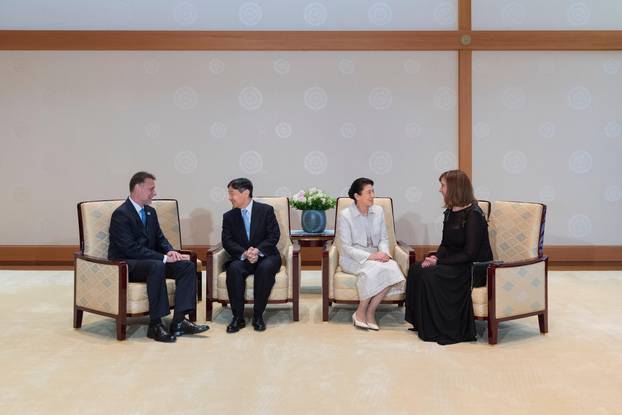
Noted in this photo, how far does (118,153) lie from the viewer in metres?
7.02

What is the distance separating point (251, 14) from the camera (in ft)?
22.9

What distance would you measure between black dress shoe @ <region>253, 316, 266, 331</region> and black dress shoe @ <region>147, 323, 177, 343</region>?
627mm

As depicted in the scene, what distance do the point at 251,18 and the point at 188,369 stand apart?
4.71 m

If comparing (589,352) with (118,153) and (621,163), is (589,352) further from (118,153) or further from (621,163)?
(118,153)

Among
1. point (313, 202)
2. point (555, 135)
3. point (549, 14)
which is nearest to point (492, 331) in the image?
point (313, 202)

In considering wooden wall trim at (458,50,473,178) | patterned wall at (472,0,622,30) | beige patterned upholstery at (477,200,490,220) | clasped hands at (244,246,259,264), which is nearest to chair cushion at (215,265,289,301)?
clasped hands at (244,246,259,264)

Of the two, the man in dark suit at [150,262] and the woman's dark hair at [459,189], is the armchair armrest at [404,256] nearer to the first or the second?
the woman's dark hair at [459,189]

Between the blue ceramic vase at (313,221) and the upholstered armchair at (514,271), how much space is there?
1592 mm

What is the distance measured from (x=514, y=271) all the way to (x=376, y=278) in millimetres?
1032

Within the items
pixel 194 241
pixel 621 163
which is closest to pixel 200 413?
pixel 194 241

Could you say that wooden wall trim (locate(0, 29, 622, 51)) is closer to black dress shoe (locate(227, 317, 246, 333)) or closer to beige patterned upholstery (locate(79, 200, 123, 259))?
beige patterned upholstery (locate(79, 200, 123, 259))

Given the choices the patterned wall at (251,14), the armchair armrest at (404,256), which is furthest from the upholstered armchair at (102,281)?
the patterned wall at (251,14)

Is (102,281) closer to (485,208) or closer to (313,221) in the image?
(313,221)

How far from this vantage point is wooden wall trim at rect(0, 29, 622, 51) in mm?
6922
